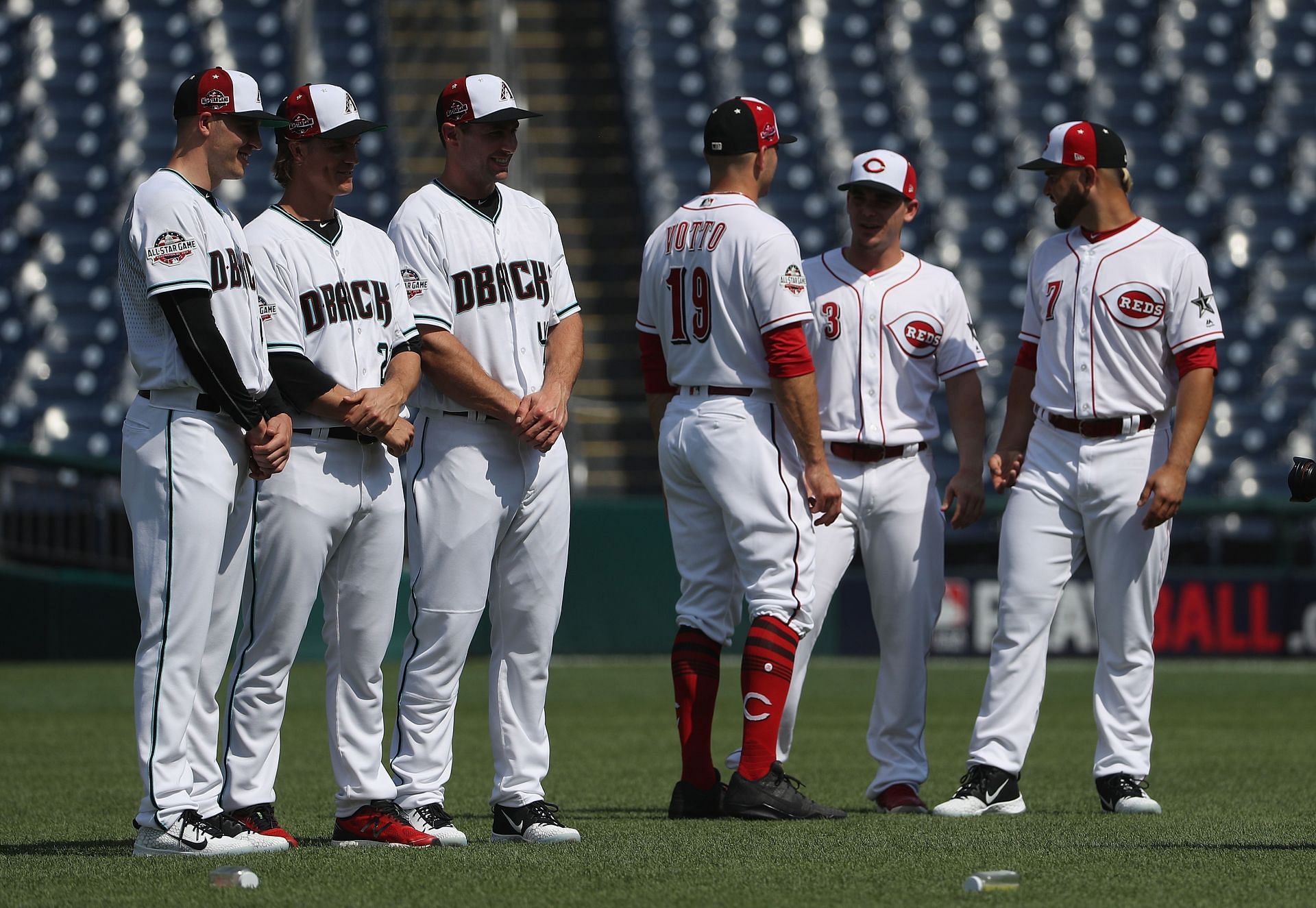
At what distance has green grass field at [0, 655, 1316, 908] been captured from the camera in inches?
156

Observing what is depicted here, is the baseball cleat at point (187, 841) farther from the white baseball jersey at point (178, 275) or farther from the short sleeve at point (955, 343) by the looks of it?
the short sleeve at point (955, 343)

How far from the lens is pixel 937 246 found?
16.6 m

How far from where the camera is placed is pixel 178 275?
438cm

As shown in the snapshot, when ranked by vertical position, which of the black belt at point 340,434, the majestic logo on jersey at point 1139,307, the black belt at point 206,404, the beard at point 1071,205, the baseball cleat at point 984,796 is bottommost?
the baseball cleat at point 984,796

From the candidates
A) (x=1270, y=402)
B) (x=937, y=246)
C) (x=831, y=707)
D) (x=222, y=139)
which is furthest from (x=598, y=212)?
(x=222, y=139)

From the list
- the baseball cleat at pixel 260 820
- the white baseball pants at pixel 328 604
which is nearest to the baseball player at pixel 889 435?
the white baseball pants at pixel 328 604

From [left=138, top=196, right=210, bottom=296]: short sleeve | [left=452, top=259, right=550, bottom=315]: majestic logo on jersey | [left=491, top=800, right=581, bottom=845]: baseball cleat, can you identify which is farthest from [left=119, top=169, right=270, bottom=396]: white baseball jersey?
[left=491, top=800, right=581, bottom=845]: baseball cleat

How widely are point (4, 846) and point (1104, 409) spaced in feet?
11.5

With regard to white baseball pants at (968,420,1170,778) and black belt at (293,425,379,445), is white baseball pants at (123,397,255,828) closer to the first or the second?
black belt at (293,425,379,445)

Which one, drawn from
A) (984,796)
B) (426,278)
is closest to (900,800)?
(984,796)

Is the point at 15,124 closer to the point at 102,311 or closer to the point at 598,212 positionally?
the point at 102,311

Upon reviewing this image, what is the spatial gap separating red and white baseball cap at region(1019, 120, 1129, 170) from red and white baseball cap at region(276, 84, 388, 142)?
2.26 metres

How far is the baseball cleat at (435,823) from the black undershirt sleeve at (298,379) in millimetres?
1127

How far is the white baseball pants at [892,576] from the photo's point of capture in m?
5.80
